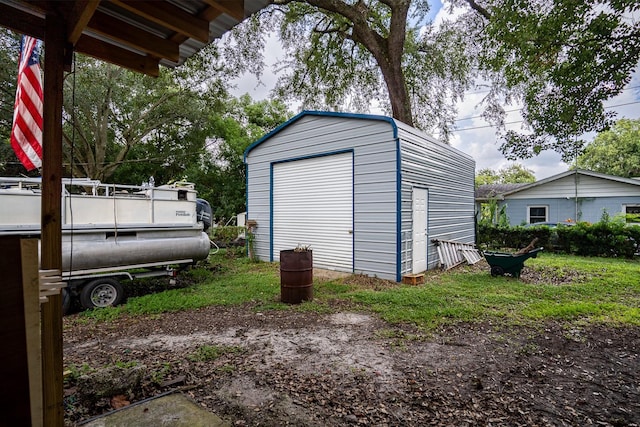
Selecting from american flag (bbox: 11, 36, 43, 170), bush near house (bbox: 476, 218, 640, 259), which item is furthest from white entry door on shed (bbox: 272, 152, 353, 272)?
bush near house (bbox: 476, 218, 640, 259)

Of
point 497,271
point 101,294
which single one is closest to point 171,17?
point 101,294

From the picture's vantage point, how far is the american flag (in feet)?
8.30

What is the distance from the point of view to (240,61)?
11.1 metres

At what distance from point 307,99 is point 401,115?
4.22 m

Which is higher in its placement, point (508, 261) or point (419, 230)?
point (419, 230)

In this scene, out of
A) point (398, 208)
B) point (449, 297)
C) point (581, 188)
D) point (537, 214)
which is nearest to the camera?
point (449, 297)

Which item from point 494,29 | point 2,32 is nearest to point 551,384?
point 494,29

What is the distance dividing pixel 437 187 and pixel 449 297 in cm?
386

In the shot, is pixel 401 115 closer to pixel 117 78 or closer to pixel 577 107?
pixel 577 107

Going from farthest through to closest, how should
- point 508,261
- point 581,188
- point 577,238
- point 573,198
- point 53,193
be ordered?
point 573,198 < point 581,188 < point 577,238 < point 508,261 < point 53,193

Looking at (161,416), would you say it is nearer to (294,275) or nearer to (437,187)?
(294,275)

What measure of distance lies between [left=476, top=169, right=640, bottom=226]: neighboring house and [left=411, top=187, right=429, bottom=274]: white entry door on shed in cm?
934

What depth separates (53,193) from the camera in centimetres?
186

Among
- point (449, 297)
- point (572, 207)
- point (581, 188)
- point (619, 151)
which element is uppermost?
point (619, 151)
